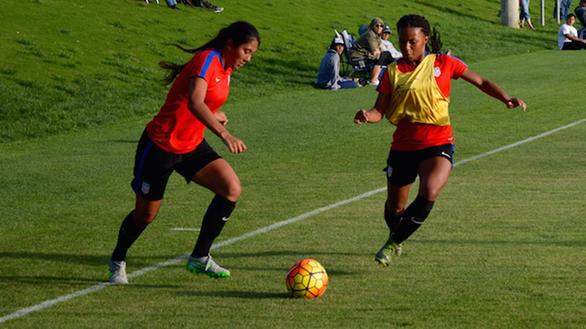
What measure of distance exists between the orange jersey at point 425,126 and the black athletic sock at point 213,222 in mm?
1538

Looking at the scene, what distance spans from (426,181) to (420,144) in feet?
1.13

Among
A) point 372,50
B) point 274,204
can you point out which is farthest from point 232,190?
point 372,50

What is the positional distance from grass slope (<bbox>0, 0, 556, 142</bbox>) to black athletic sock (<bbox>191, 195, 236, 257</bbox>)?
13159 mm

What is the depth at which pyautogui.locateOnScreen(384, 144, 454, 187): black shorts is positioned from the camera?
9641mm

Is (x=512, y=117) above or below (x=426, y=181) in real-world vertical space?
below

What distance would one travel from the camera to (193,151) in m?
9.23

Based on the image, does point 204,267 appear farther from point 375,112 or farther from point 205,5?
point 205,5

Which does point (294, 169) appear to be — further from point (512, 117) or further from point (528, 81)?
point (528, 81)

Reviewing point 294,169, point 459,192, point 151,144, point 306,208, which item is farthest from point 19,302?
point 294,169

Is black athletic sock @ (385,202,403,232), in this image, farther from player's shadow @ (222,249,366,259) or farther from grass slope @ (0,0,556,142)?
grass slope @ (0,0,556,142)

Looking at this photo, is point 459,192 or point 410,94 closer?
point 410,94

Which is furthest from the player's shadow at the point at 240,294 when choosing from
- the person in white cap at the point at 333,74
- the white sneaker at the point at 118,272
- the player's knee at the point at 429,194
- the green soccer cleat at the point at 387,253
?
the person in white cap at the point at 333,74

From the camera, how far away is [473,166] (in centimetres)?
1631

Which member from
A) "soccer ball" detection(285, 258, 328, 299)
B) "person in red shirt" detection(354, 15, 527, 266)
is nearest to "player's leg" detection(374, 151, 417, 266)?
"person in red shirt" detection(354, 15, 527, 266)
